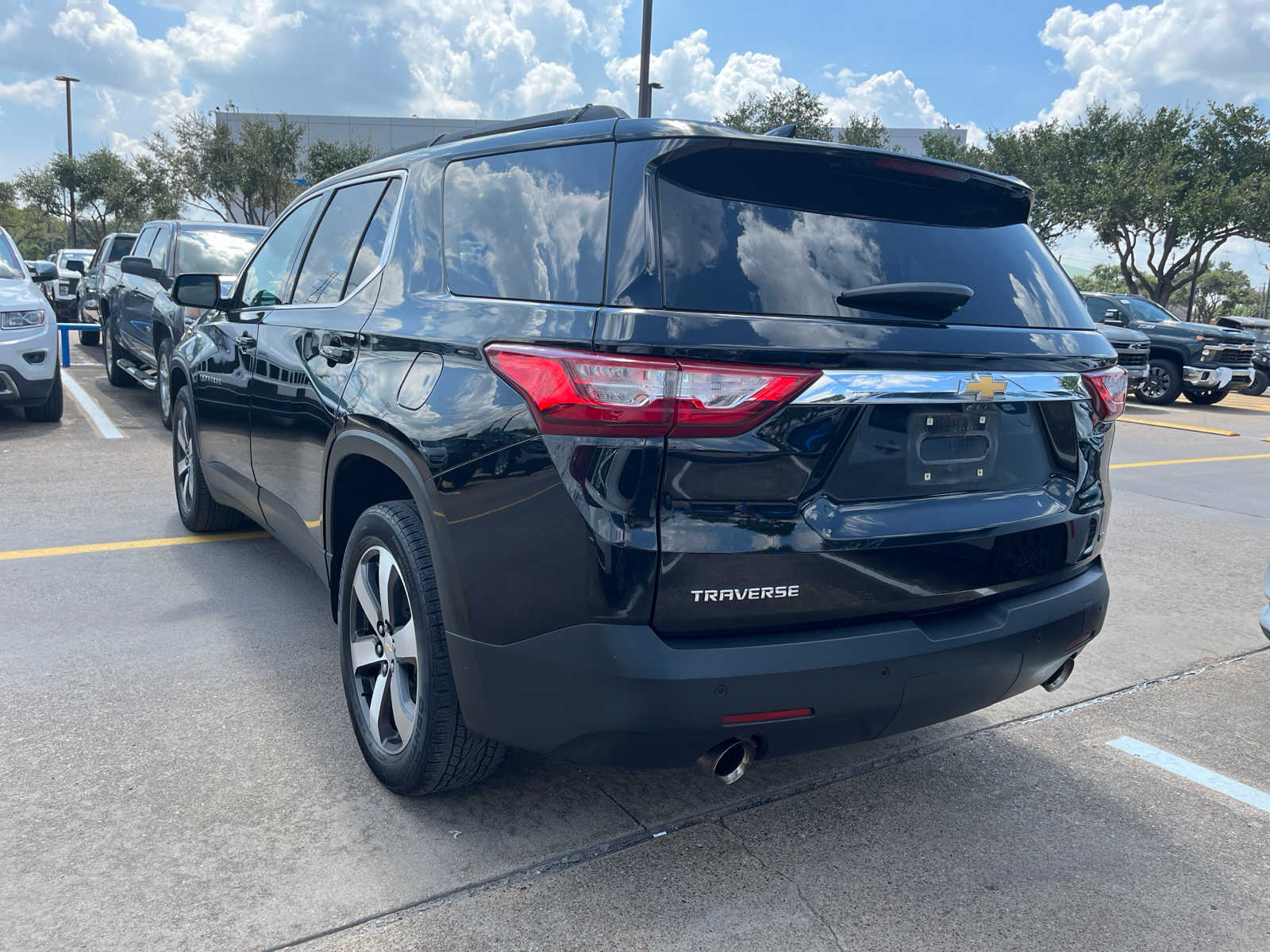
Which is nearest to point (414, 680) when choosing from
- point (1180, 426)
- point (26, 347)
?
point (26, 347)

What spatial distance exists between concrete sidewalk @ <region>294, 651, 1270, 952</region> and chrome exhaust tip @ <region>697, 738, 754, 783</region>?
1.19ft

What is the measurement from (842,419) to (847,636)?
0.49 metres

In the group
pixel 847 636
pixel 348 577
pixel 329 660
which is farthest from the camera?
pixel 329 660

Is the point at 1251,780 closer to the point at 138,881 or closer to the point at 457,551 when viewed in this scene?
the point at 457,551

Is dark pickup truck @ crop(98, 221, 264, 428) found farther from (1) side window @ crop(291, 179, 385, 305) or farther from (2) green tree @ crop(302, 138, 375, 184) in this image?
(2) green tree @ crop(302, 138, 375, 184)

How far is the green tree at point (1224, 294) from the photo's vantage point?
234 ft

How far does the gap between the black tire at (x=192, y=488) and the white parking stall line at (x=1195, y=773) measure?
427 centimetres

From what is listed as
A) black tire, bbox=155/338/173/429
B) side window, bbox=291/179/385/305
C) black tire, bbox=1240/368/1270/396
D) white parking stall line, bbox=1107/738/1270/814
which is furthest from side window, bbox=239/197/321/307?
black tire, bbox=1240/368/1270/396

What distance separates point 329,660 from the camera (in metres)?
3.93

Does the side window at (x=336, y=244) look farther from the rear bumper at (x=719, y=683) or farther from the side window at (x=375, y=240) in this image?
the rear bumper at (x=719, y=683)

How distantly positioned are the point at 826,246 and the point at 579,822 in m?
Answer: 1.65

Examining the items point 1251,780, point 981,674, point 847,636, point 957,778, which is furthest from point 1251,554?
point 847,636

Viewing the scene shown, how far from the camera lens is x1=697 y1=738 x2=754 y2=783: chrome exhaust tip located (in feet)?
7.59

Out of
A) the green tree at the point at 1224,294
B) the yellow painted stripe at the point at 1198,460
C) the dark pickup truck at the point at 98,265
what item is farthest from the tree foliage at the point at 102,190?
the green tree at the point at 1224,294
